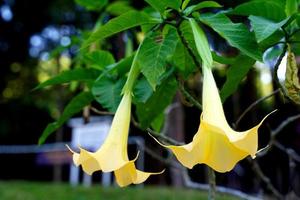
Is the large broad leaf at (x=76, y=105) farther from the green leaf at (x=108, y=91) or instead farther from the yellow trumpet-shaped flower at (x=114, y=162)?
the yellow trumpet-shaped flower at (x=114, y=162)

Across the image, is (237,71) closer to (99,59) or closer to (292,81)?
(292,81)

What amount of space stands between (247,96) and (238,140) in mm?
5190

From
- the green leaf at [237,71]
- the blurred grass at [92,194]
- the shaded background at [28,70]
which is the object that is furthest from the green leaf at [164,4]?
the shaded background at [28,70]

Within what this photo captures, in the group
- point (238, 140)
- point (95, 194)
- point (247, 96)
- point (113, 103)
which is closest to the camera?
point (238, 140)

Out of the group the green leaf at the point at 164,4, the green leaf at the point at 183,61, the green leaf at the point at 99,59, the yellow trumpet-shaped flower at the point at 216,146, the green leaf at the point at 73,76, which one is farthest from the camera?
the green leaf at the point at 99,59

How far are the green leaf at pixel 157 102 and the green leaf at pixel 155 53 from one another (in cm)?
17

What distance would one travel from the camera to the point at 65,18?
723 cm

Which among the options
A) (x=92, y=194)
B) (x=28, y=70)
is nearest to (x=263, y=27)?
(x=92, y=194)

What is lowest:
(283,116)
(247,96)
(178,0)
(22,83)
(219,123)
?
(22,83)

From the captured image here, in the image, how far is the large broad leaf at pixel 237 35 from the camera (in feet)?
2.09

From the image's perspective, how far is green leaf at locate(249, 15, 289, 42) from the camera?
0.62 m

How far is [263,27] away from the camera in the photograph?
640 mm

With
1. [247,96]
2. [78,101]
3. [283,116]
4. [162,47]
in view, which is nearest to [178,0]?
[162,47]

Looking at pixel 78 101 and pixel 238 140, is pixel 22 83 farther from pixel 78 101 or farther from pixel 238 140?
pixel 238 140
